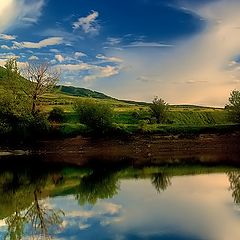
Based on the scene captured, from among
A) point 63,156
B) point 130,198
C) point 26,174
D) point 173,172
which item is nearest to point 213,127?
point 63,156

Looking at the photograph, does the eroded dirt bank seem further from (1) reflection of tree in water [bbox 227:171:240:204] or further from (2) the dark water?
(1) reflection of tree in water [bbox 227:171:240:204]

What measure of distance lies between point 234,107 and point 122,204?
7857 centimetres

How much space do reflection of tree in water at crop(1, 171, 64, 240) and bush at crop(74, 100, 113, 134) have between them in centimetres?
4978

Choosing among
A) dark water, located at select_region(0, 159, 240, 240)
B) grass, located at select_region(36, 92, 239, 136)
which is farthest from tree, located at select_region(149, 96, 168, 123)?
dark water, located at select_region(0, 159, 240, 240)

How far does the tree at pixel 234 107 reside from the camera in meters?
107

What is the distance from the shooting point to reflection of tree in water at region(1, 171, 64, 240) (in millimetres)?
26875

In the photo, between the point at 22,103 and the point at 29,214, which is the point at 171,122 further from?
the point at 29,214

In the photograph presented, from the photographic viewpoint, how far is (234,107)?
10812cm

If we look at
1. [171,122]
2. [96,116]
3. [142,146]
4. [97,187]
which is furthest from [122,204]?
[171,122]

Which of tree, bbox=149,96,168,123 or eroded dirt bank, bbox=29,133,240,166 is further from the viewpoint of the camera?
tree, bbox=149,96,168,123

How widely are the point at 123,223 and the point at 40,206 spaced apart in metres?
10.5

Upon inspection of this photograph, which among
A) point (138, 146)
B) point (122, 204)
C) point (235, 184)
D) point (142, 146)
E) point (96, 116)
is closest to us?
point (122, 204)

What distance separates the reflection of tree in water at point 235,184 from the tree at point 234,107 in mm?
55013

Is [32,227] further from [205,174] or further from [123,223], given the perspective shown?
[205,174]
